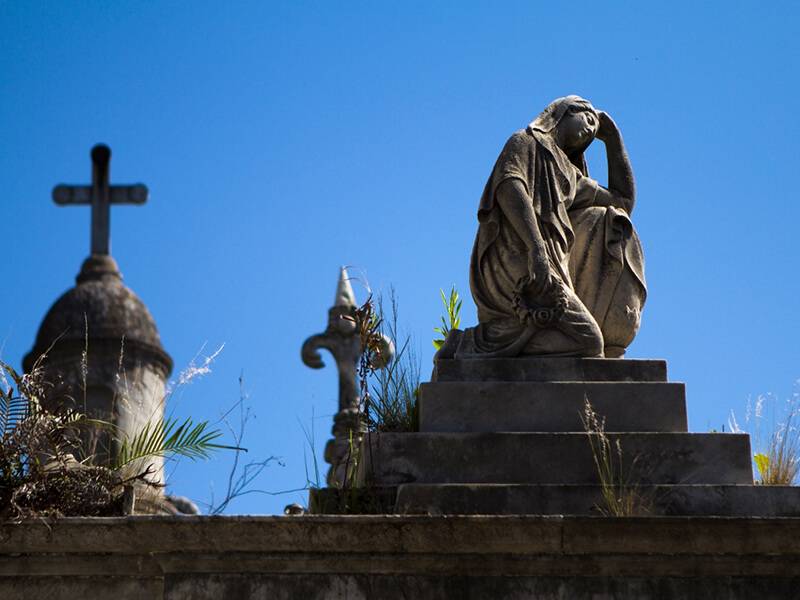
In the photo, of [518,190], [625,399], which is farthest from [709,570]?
[518,190]

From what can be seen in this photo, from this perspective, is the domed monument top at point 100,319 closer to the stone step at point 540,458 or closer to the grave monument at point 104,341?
the grave monument at point 104,341

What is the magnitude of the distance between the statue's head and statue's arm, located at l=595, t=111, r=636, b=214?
196 mm

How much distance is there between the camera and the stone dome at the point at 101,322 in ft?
83.7

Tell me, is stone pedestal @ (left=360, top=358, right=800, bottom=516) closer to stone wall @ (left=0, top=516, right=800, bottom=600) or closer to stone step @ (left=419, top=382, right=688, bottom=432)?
stone step @ (left=419, top=382, right=688, bottom=432)

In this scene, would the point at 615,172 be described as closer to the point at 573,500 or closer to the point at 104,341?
the point at 573,500

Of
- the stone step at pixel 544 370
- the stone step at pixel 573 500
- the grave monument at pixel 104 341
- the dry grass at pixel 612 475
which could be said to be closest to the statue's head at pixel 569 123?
the stone step at pixel 544 370

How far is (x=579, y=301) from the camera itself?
37.7ft

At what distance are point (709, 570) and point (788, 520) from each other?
515 mm

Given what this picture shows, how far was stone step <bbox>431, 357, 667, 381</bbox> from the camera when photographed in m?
11.2

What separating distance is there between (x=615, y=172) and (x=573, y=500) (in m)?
2.84

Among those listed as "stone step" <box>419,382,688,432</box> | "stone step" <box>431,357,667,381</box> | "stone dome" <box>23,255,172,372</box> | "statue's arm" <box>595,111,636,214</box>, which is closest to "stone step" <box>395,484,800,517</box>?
"stone step" <box>419,382,688,432</box>

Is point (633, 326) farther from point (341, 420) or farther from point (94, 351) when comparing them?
point (94, 351)

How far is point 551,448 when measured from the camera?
10.8m

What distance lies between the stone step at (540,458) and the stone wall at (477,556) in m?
0.73
